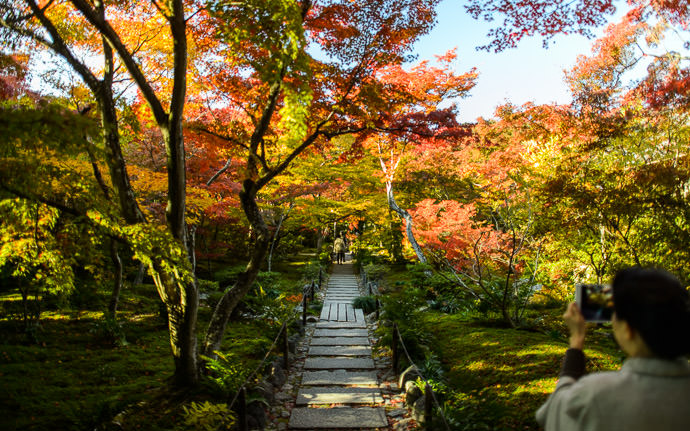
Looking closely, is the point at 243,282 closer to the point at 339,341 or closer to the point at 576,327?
the point at 339,341

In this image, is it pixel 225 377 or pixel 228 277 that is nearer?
pixel 225 377

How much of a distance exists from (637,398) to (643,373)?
79mm

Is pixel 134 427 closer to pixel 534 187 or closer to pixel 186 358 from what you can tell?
pixel 186 358

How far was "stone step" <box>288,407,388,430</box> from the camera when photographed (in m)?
4.56

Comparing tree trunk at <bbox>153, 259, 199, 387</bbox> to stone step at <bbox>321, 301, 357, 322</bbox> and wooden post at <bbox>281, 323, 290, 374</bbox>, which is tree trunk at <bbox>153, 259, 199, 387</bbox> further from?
stone step at <bbox>321, 301, 357, 322</bbox>

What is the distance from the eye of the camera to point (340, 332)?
30.0ft

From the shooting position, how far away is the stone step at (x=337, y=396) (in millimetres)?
5254

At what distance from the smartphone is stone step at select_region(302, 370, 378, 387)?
4.93 metres

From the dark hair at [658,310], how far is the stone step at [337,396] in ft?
14.9

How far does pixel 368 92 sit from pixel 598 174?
4.21 metres

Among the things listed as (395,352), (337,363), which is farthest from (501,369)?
(337,363)

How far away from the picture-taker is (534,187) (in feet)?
24.5

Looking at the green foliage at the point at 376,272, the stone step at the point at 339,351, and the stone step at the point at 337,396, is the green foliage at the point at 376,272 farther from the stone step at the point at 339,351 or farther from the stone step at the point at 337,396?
the stone step at the point at 337,396

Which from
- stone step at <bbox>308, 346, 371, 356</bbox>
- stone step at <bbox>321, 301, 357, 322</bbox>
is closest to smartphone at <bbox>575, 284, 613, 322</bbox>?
stone step at <bbox>308, 346, 371, 356</bbox>
